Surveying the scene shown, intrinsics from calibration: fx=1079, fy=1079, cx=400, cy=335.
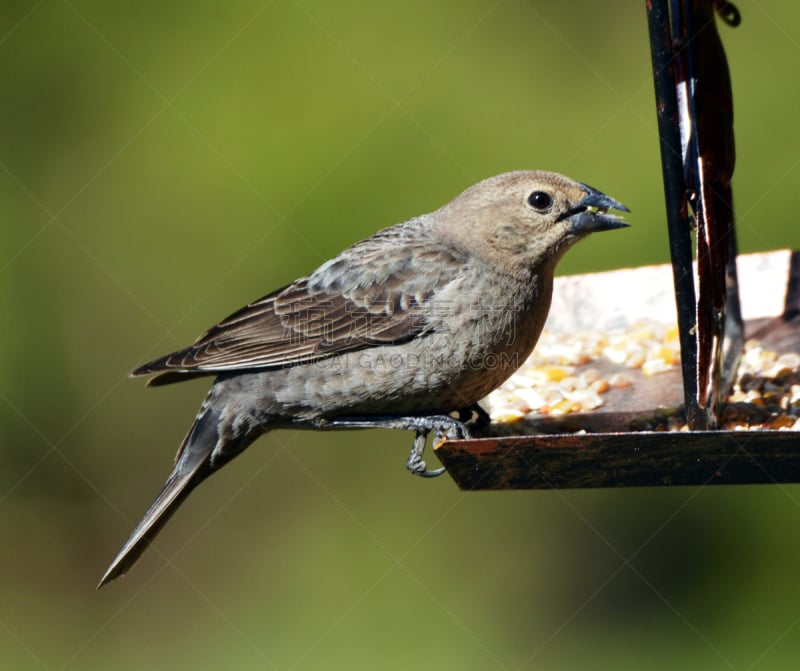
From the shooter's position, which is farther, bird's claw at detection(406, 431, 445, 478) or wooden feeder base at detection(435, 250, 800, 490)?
bird's claw at detection(406, 431, 445, 478)

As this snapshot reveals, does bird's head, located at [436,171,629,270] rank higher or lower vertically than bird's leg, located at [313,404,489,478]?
higher

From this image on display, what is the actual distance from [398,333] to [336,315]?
13.6 inches

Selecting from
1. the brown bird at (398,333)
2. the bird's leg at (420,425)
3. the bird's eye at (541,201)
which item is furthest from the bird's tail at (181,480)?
the bird's eye at (541,201)

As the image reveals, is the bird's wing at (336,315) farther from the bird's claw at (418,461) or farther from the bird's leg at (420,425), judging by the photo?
the bird's claw at (418,461)

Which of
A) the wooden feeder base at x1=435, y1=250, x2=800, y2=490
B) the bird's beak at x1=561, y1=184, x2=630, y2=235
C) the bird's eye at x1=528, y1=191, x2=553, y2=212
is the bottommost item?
the wooden feeder base at x1=435, y1=250, x2=800, y2=490

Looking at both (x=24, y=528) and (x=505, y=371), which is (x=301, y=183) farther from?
(x=24, y=528)

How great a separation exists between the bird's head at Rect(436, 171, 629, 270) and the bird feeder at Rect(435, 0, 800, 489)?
1.69 ft

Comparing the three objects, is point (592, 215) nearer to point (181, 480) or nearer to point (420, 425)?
point (420, 425)

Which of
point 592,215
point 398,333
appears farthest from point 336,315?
point 592,215

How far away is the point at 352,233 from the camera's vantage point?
5551 millimetres

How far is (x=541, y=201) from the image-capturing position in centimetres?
414

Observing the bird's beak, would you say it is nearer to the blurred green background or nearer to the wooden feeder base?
the wooden feeder base

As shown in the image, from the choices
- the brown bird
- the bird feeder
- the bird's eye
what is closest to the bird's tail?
the brown bird

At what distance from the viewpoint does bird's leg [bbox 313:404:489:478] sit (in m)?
3.75
